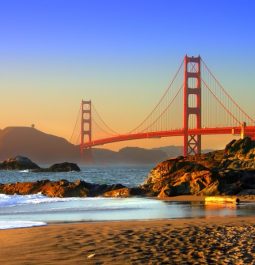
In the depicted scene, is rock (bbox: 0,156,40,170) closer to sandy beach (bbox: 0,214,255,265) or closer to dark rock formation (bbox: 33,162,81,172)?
dark rock formation (bbox: 33,162,81,172)

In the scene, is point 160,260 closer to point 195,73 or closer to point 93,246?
point 93,246

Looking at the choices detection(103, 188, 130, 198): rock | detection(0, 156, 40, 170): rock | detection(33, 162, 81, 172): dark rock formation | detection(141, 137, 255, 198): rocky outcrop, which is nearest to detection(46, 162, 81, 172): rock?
detection(33, 162, 81, 172): dark rock formation

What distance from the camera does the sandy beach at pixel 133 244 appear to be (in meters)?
8.05

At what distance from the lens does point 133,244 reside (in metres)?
9.53

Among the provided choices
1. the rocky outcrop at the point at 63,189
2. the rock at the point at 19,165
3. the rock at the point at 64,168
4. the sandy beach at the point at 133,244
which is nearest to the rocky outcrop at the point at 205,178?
the rocky outcrop at the point at 63,189

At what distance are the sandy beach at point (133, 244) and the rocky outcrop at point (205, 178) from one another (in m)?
13.5

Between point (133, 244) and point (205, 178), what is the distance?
59.4 ft

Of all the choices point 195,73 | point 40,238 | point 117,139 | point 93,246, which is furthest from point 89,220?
point 195,73

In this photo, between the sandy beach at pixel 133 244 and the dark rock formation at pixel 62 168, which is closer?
the sandy beach at pixel 133 244

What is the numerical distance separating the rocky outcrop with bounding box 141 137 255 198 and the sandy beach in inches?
532

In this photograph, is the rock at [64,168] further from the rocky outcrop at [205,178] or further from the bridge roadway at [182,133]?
the rocky outcrop at [205,178]

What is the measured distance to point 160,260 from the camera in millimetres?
7906

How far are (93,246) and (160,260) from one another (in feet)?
6.19

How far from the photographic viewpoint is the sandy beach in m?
8.05
